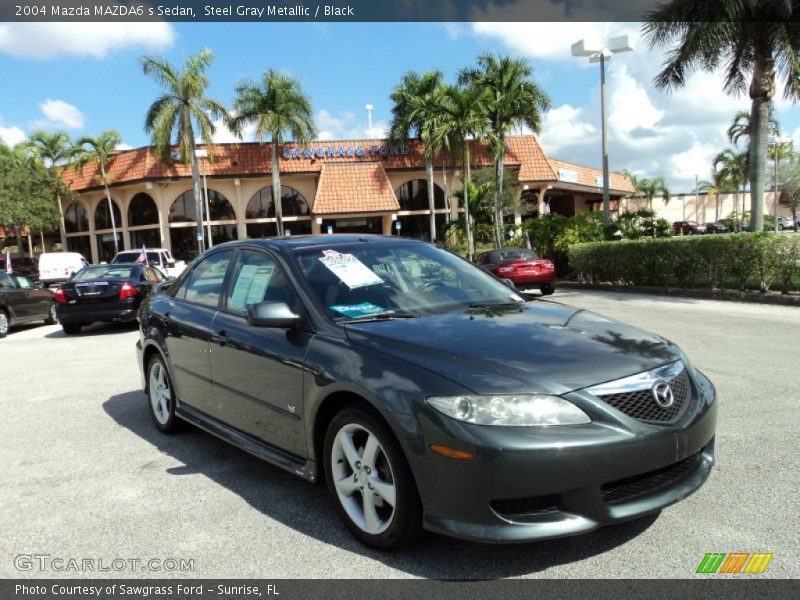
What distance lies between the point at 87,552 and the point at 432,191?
37.7 metres

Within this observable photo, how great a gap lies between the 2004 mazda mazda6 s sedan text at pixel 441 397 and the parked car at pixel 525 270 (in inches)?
504

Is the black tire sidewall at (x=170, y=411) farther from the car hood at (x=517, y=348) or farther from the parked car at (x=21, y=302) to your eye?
the parked car at (x=21, y=302)

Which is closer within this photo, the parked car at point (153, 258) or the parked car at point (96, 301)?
the parked car at point (96, 301)

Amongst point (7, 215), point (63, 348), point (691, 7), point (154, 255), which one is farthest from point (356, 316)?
point (7, 215)

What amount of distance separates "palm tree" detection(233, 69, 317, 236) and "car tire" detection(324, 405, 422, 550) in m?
34.8

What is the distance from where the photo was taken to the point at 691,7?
16.0 meters

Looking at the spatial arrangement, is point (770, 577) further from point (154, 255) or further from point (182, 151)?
point (182, 151)

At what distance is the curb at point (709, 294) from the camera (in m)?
13.0

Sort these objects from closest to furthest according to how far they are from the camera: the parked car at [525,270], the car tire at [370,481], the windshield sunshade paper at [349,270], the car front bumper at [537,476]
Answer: the car front bumper at [537,476] < the car tire at [370,481] < the windshield sunshade paper at [349,270] < the parked car at [525,270]

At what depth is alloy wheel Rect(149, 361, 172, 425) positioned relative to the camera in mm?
5266

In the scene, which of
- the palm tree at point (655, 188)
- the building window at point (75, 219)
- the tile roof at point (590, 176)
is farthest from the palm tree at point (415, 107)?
the palm tree at point (655, 188)

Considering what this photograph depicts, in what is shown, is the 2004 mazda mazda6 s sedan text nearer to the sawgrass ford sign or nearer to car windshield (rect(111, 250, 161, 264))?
car windshield (rect(111, 250, 161, 264))

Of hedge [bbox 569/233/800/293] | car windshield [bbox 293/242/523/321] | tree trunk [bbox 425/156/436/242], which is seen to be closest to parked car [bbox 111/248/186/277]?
hedge [bbox 569/233/800/293]

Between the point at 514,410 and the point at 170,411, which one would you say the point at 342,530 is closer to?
the point at 514,410
